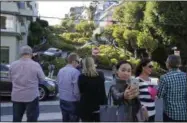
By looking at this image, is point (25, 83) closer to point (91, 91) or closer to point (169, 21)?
point (91, 91)

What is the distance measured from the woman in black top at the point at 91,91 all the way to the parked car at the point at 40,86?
24.1ft

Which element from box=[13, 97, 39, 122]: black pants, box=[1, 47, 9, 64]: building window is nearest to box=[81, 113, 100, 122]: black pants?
box=[13, 97, 39, 122]: black pants

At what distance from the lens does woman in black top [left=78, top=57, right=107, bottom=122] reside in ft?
19.2

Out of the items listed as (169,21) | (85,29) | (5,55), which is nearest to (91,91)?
(5,55)

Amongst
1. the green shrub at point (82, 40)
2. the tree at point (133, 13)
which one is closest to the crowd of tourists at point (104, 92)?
the tree at point (133, 13)

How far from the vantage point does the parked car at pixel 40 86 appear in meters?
13.0

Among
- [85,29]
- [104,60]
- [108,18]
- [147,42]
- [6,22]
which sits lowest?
[104,60]

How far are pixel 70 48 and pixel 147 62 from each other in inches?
1706

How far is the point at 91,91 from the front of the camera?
5.84 m

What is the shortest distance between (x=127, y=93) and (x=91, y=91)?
1.49 metres

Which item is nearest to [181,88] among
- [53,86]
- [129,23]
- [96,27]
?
[53,86]

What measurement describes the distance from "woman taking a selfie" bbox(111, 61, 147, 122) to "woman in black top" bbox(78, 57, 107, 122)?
1.16m

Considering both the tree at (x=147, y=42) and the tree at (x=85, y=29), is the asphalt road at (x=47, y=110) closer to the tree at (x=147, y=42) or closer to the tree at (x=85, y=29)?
the tree at (x=147, y=42)

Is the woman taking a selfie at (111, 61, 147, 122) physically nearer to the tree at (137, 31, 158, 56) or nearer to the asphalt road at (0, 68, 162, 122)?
the asphalt road at (0, 68, 162, 122)
